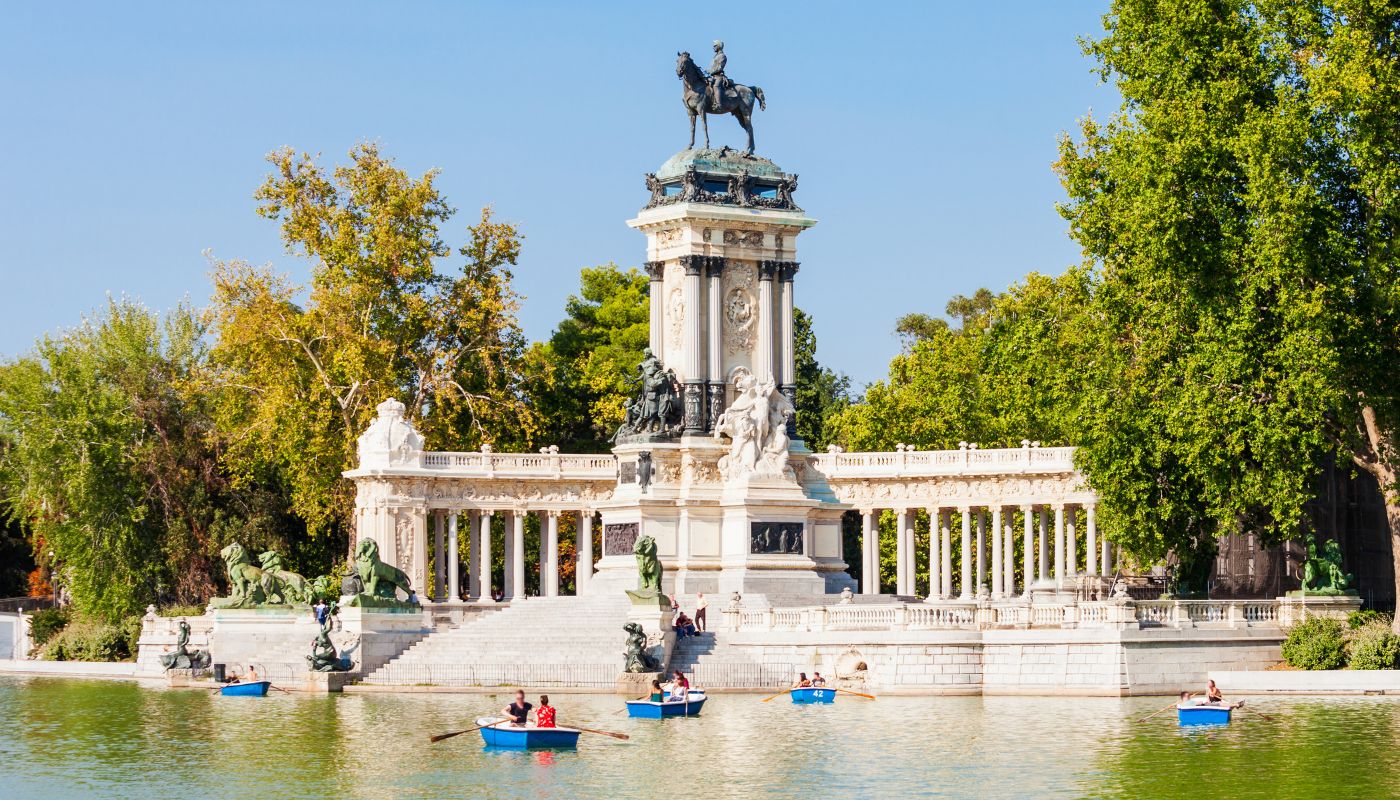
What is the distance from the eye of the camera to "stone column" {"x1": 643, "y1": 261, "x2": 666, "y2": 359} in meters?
66.8

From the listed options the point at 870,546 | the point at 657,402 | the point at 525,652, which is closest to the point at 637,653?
the point at 525,652

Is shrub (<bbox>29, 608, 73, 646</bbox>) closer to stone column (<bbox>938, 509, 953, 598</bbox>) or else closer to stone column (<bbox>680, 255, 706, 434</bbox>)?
stone column (<bbox>680, 255, 706, 434</bbox>)

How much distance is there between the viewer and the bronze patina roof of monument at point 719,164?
66.9m

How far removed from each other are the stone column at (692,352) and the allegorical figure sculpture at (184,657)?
543 inches

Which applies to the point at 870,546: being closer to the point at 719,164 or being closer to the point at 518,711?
the point at 719,164

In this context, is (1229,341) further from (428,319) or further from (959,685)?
(428,319)

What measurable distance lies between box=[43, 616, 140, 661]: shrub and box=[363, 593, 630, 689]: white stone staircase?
51.7 ft

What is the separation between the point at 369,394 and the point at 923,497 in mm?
17331

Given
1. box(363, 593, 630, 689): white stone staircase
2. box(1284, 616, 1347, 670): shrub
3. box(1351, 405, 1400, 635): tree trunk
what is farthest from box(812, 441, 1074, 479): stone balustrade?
box(1284, 616, 1347, 670): shrub

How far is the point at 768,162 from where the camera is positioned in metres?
67.8

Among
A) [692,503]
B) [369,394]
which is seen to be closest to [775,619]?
[692,503]

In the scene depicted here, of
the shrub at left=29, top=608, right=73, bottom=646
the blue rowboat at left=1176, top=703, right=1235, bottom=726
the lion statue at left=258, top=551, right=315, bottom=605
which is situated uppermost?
the lion statue at left=258, top=551, right=315, bottom=605

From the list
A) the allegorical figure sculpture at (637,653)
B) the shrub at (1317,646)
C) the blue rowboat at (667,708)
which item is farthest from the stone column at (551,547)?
the shrub at (1317,646)

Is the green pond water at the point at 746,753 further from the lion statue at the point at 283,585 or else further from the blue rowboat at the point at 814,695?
the lion statue at the point at 283,585
